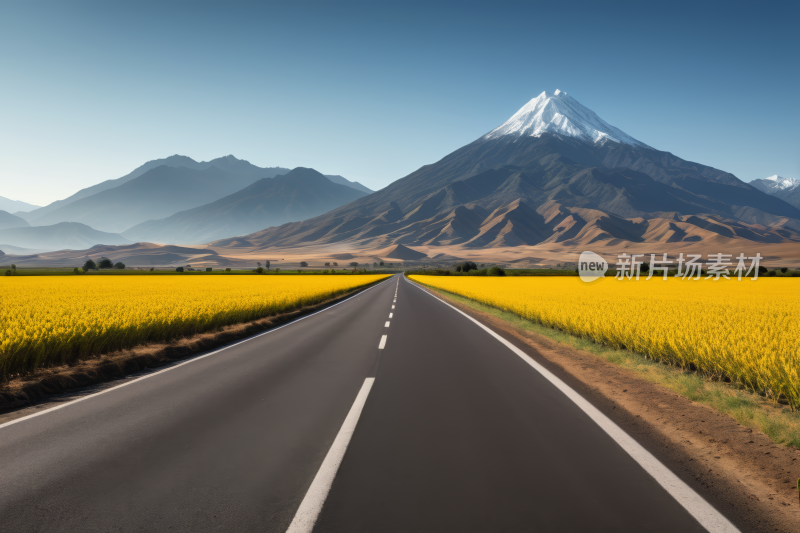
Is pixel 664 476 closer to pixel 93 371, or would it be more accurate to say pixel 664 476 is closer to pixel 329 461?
pixel 329 461

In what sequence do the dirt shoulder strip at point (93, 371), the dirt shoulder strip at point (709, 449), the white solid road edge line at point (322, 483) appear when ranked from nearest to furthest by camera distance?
the white solid road edge line at point (322, 483) → the dirt shoulder strip at point (709, 449) → the dirt shoulder strip at point (93, 371)

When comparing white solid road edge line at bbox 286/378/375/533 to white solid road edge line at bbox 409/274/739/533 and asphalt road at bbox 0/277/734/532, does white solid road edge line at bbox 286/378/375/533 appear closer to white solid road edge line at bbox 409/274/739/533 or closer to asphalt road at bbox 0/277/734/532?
asphalt road at bbox 0/277/734/532

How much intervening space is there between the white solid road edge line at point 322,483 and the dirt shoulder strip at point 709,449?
3.22m

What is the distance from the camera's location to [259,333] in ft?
47.9

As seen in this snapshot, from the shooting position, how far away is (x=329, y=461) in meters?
4.37

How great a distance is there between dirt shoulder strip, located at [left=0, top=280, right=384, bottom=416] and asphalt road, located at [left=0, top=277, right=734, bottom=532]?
2.99ft

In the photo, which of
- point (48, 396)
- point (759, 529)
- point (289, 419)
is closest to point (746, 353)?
point (759, 529)

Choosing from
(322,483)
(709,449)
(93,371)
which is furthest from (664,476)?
(93,371)

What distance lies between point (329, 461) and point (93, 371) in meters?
6.37

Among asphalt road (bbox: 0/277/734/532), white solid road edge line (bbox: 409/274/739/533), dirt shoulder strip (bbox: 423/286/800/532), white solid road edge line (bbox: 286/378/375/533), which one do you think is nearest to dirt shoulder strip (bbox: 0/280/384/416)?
asphalt road (bbox: 0/277/734/532)

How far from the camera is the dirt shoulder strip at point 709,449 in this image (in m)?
3.55

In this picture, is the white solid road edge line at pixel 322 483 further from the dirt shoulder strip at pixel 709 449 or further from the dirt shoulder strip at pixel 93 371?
the dirt shoulder strip at pixel 93 371

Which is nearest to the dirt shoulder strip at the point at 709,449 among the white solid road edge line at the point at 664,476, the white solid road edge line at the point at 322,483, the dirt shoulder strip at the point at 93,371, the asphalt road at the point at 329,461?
the white solid road edge line at the point at 664,476

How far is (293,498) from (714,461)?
13.5 ft
